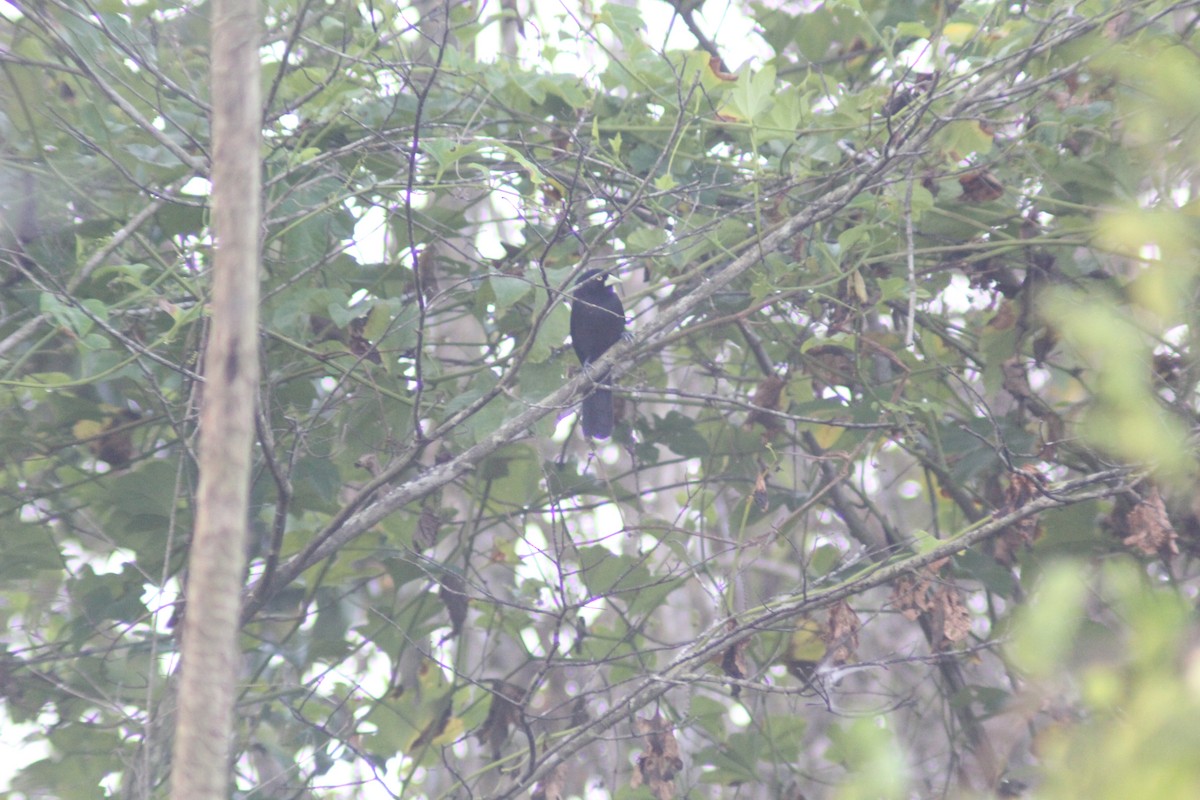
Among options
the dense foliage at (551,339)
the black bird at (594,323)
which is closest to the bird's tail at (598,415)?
the dense foliage at (551,339)

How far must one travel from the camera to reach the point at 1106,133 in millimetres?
3004

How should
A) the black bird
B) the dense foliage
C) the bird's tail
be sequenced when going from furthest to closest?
the black bird < the bird's tail < the dense foliage

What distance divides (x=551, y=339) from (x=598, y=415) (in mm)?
742

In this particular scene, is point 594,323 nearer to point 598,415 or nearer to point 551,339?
point 598,415

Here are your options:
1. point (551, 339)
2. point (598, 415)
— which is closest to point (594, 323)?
point (598, 415)

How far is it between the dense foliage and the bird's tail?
0.09 m

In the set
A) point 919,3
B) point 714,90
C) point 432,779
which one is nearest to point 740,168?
point 714,90

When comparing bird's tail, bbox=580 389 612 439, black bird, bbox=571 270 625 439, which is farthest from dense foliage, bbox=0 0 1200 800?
black bird, bbox=571 270 625 439

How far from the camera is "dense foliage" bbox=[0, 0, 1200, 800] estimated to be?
108 inches

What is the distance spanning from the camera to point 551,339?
2.90m

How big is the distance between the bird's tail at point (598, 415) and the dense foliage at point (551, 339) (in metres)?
0.09

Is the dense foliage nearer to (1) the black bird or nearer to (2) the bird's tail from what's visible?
(2) the bird's tail

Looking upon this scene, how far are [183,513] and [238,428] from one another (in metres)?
2.01

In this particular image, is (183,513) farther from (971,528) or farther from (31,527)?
(971,528)
